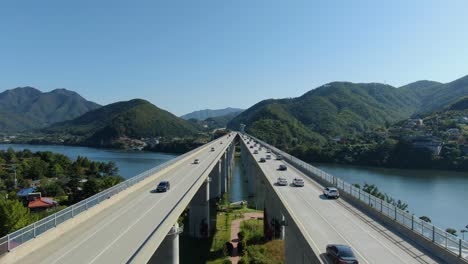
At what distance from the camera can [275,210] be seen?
35969 millimetres

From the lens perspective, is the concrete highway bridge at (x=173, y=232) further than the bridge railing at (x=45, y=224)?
Yes

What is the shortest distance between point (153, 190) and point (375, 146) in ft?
353

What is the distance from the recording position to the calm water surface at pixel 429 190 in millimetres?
52875

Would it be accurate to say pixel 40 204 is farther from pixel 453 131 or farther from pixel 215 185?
pixel 453 131

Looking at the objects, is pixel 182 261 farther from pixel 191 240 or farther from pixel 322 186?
pixel 322 186

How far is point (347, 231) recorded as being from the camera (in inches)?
738

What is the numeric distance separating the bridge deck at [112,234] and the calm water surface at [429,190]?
40482 millimetres

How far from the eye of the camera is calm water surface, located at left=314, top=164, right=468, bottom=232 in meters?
52.9

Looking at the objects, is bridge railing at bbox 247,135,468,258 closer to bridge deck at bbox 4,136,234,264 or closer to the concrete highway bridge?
the concrete highway bridge

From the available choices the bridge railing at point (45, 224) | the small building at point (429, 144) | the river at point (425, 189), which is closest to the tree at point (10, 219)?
the bridge railing at point (45, 224)

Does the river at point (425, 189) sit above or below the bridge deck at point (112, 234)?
below

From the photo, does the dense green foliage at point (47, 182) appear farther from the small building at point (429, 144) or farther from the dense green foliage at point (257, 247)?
the small building at point (429, 144)

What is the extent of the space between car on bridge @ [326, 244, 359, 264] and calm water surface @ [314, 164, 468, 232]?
132 feet

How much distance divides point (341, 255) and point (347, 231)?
5.06m
